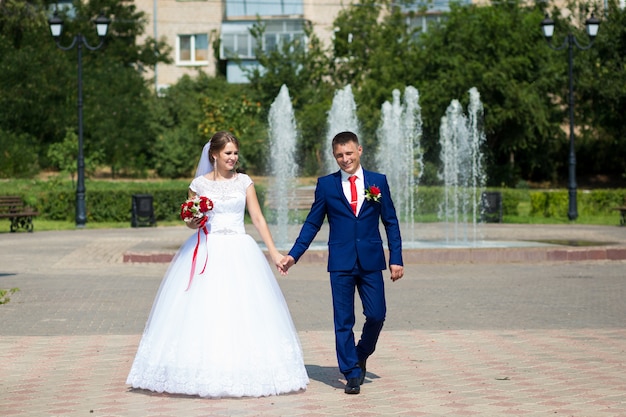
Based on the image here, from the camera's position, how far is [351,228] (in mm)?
8266

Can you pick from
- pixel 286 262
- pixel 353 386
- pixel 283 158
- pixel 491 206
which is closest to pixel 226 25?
pixel 491 206

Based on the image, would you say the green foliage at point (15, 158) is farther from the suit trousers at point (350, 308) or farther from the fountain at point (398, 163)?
the suit trousers at point (350, 308)

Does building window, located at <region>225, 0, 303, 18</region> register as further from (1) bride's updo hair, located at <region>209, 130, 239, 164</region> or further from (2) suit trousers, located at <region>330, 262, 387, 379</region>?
(2) suit trousers, located at <region>330, 262, 387, 379</region>

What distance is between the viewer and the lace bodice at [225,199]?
27.9ft

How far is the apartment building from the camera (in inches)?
2403

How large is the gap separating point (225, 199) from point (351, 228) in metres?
0.91

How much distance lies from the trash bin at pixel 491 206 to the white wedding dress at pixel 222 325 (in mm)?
26405

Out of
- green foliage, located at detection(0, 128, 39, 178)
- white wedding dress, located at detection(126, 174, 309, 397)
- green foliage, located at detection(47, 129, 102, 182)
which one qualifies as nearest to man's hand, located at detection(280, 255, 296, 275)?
white wedding dress, located at detection(126, 174, 309, 397)

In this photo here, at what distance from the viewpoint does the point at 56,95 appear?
52.1 metres

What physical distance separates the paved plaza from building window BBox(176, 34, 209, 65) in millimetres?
44275

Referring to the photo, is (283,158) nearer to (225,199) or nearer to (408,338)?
(408,338)

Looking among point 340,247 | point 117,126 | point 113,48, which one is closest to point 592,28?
point 117,126

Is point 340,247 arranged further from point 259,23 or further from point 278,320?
point 259,23

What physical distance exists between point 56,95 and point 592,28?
25.8 meters
